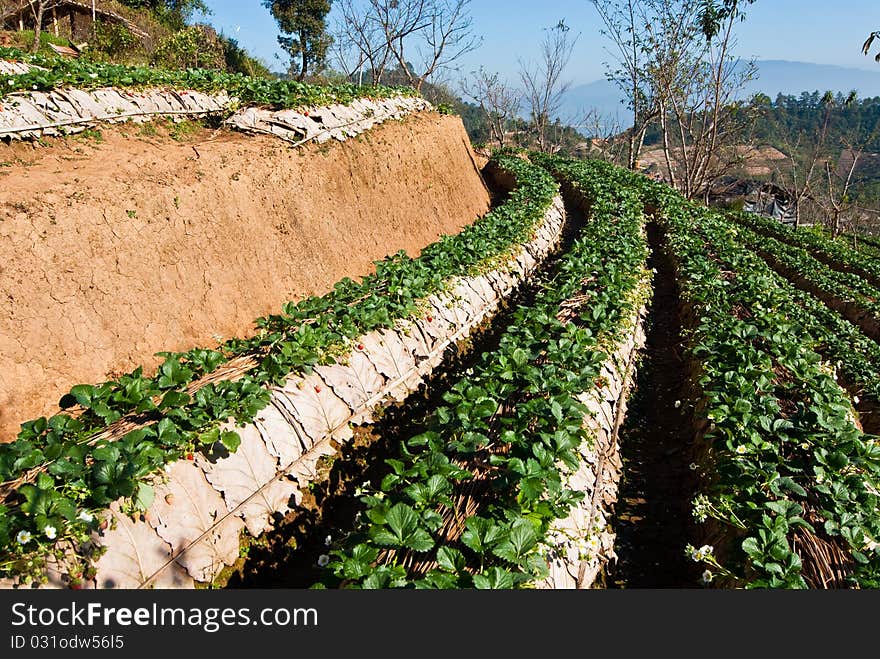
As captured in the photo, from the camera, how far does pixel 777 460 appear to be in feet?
14.9

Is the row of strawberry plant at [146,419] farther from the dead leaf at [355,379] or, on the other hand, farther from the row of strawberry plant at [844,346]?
the row of strawberry plant at [844,346]

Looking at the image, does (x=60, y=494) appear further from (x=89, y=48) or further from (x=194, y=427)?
(x=89, y=48)

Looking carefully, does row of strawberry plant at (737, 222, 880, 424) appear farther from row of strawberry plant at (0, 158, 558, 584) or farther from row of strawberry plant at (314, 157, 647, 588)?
row of strawberry plant at (0, 158, 558, 584)

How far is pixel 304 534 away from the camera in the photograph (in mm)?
4887

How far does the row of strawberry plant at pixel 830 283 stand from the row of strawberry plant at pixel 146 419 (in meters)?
11.8

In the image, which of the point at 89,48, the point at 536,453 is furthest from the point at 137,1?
the point at 536,453

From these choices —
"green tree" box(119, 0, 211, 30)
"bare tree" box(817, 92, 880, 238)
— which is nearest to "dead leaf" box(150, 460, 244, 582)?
"green tree" box(119, 0, 211, 30)

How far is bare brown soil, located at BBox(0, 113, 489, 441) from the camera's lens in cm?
566

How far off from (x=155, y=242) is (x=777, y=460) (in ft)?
25.1

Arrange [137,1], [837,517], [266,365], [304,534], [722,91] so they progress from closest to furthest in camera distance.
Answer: [837,517], [304,534], [266,365], [722,91], [137,1]

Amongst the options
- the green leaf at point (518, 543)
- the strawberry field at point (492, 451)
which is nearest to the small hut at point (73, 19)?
the strawberry field at point (492, 451)

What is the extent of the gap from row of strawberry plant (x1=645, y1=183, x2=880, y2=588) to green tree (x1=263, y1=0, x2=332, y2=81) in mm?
34281

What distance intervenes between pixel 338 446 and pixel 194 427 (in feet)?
5.30

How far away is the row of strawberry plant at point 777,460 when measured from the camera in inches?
143
